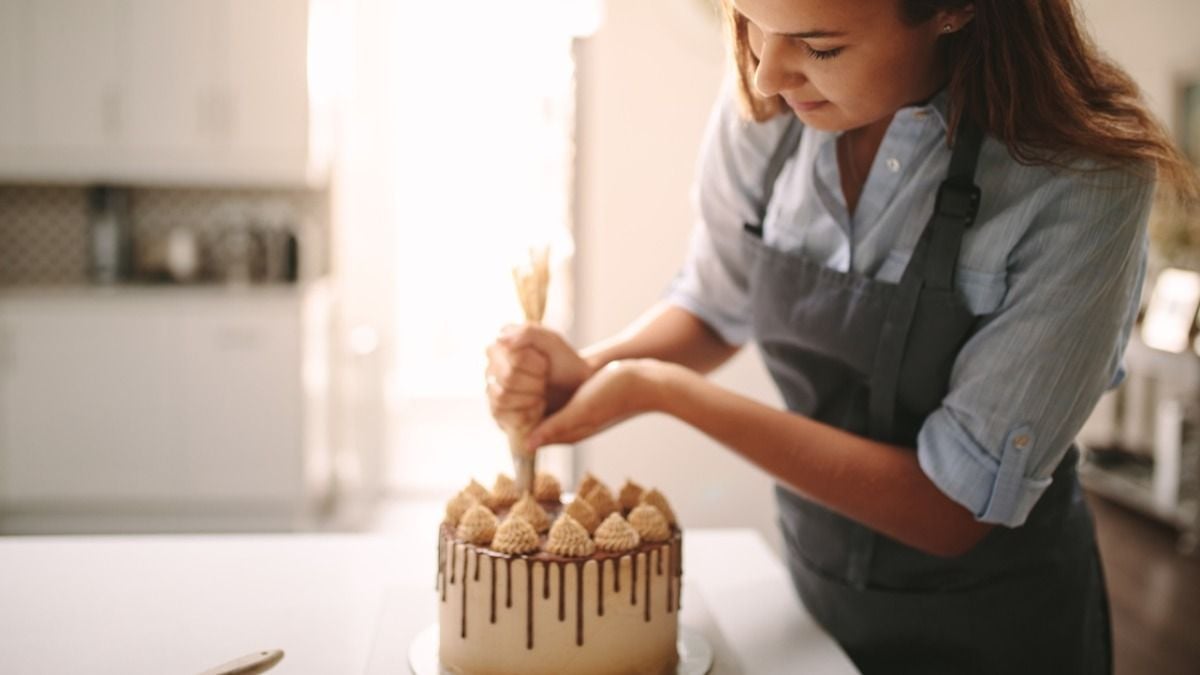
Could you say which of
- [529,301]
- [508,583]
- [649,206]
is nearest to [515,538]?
[508,583]

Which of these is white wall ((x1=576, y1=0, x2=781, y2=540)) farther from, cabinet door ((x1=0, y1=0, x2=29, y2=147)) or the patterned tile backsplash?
cabinet door ((x1=0, y1=0, x2=29, y2=147))

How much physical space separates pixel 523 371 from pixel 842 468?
0.34 meters

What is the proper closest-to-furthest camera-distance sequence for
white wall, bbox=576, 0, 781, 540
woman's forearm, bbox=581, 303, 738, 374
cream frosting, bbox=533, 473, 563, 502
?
cream frosting, bbox=533, 473, 563, 502
woman's forearm, bbox=581, 303, 738, 374
white wall, bbox=576, 0, 781, 540

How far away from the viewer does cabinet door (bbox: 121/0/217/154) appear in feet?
12.9

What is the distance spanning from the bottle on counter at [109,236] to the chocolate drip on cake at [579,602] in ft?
12.4

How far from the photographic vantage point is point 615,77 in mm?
3350

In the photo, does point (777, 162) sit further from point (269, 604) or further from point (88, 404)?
point (88, 404)

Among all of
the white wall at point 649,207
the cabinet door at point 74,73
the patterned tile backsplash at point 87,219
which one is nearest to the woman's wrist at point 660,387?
the white wall at point 649,207

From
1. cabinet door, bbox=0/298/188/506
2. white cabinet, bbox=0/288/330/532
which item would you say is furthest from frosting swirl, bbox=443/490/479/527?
cabinet door, bbox=0/298/188/506

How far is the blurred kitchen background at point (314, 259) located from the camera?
3393 millimetres

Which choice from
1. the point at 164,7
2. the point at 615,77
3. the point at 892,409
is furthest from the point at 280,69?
the point at 892,409

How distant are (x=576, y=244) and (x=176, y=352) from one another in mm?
1537

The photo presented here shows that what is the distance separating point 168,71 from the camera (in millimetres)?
3951

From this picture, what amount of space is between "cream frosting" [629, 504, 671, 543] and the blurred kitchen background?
2.33 m
